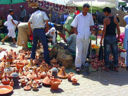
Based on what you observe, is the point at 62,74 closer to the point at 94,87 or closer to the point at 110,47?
the point at 94,87

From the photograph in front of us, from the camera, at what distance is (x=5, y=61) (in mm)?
6699

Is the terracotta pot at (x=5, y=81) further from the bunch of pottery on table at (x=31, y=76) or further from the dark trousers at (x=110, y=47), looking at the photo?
the dark trousers at (x=110, y=47)

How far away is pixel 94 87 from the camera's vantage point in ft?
17.0

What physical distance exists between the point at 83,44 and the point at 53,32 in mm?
1828

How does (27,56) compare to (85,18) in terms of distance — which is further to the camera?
(27,56)

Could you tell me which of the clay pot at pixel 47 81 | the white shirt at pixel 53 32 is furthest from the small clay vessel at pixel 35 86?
the white shirt at pixel 53 32

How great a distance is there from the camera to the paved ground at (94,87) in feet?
15.6

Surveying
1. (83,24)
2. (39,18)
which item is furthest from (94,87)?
(39,18)

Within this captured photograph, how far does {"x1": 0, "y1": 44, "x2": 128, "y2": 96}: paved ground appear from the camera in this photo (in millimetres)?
4766

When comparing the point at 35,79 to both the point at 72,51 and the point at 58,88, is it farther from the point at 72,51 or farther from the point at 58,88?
the point at 72,51

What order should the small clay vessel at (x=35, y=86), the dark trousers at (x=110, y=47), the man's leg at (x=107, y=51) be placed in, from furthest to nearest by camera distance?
the man's leg at (x=107, y=51)
the dark trousers at (x=110, y=47)
the small clay vessel at (x=35, y=86)

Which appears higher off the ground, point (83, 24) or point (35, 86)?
point (83, 24)

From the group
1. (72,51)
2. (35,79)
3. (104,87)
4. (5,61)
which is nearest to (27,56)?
(5,61)

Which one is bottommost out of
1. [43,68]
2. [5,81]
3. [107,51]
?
[5,81]
